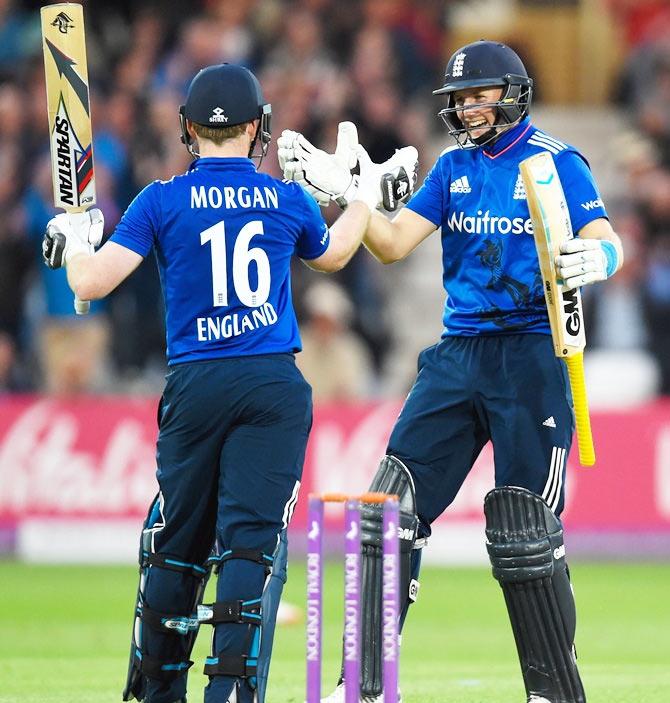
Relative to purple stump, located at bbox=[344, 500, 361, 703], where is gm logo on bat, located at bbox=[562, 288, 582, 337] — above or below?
above

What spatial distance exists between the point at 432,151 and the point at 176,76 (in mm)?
2400

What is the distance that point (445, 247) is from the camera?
6156 millimetres

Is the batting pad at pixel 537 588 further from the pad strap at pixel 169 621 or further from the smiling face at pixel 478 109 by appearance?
the smiling face at pixel 478 109

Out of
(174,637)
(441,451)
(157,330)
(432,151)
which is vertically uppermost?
(432,151)

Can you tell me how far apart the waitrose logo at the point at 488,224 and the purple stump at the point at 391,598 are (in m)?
Result: 1.47

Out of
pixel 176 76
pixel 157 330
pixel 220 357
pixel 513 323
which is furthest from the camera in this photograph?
pixel 176 76

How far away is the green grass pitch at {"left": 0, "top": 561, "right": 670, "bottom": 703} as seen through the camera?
6.95m

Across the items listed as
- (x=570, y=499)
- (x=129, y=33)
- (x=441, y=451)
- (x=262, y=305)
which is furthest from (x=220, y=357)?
(x=129, y=33)

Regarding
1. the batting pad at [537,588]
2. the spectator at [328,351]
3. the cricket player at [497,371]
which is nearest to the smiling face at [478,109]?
the cricket player at [497,371]

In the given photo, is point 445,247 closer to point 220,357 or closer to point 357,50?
point 220,357

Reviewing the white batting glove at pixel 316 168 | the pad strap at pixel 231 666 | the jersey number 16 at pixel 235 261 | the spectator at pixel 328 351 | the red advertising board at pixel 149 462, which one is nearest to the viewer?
the pad strap at pixel 231 666

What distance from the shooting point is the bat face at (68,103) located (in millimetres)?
6023

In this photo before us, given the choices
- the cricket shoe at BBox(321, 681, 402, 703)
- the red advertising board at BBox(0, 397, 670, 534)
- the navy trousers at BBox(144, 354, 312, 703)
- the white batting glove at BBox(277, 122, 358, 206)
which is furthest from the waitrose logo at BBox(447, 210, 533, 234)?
the red advertising board at BBox(0, 397, 670, 534)

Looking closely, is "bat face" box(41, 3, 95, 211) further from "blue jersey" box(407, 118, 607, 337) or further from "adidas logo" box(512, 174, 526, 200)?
"adidas logo" box(512, 174, 526, 200)
